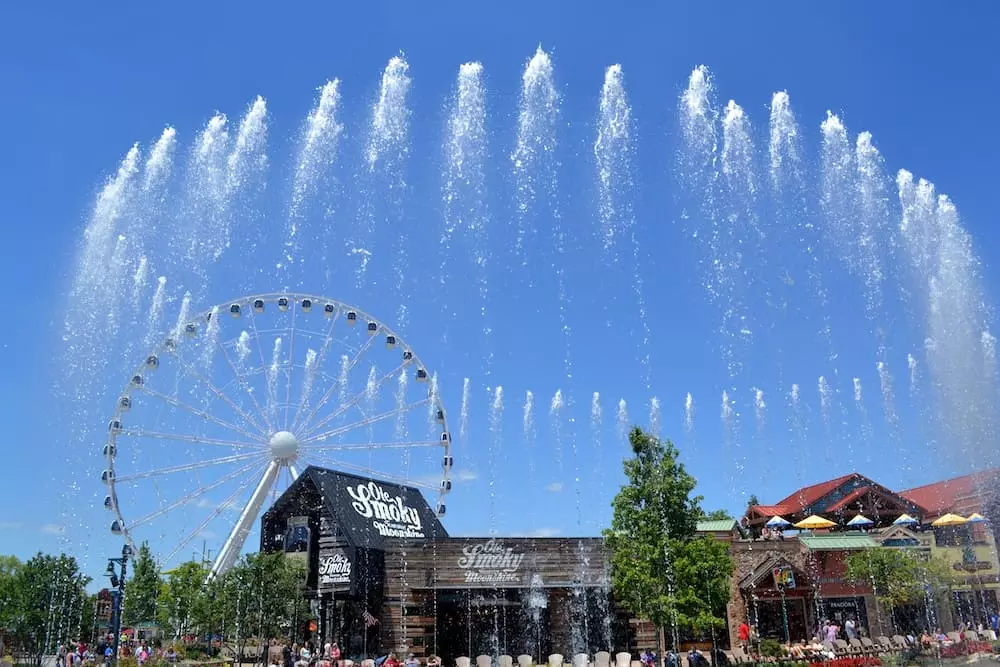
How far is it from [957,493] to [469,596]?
83.0ft

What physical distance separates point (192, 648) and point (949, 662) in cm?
3534

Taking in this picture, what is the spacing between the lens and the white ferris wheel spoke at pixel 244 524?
134ft

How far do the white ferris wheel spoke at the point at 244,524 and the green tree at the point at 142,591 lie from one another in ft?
52.5

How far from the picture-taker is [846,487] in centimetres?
5394

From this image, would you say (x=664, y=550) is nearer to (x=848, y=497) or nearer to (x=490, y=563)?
(x=490, y=563)

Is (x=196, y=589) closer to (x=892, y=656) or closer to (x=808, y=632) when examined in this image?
(x=808, y=632)

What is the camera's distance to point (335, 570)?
36688 mm

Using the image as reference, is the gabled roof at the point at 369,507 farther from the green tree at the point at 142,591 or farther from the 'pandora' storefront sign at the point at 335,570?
the green tree at the point at 142,591

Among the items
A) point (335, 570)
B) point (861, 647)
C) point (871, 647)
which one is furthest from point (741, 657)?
point (335, 570)

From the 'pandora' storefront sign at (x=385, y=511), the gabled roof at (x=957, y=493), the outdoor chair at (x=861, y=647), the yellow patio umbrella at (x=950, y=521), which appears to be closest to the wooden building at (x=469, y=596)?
the 'pandora' storefront sign at (x=385, y=511)

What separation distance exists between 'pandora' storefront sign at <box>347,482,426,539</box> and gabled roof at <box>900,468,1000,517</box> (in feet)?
83.6

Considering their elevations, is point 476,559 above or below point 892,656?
above

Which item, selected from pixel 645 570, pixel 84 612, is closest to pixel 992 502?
pixel 645 570

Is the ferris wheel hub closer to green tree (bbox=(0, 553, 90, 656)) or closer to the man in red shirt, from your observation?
green tree (bbox=(0, 553, 90, 656))
